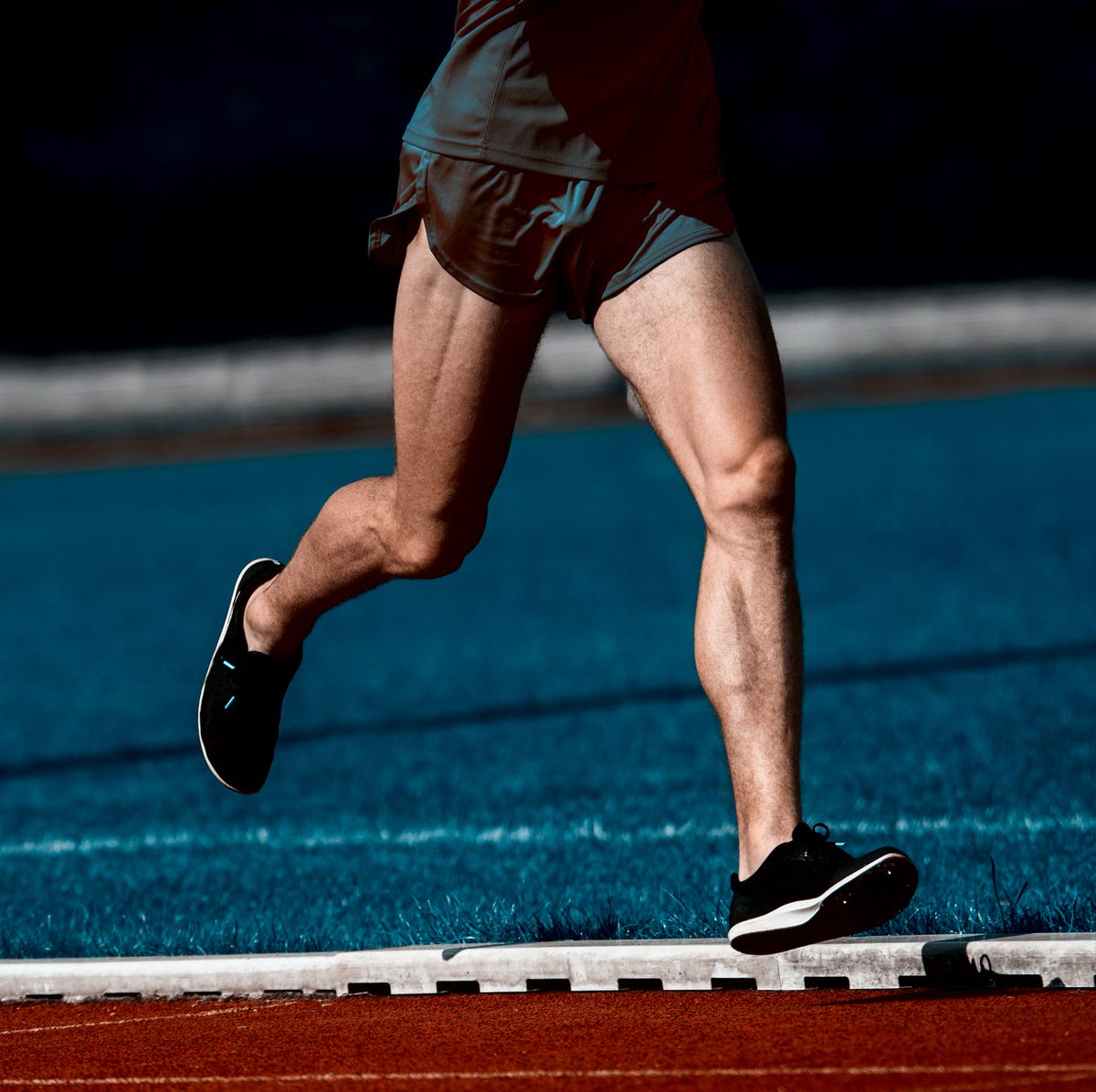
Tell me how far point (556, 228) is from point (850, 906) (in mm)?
1292

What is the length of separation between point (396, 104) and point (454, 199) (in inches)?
1256

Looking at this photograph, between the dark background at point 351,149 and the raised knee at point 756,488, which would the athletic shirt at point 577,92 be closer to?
the raised knee at point 756,488

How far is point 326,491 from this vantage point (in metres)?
17.5

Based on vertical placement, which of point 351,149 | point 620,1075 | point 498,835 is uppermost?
point 351,149

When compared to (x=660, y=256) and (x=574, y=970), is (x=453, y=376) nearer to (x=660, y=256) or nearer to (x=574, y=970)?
(x=660, y=256)

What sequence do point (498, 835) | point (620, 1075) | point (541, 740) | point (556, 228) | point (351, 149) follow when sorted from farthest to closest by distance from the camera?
point (351, 149) < point (541, 740) < point (498, 835) < point (556, 228) < point (620, 1075)

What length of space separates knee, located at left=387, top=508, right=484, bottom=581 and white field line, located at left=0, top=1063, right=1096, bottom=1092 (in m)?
1.06

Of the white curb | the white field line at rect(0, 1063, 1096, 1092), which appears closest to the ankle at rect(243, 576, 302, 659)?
the white field line at rect(0, 1063, 1096, 1092)

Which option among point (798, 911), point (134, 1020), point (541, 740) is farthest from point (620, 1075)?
point (541, 740)

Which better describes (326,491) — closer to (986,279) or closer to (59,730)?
(59,730)

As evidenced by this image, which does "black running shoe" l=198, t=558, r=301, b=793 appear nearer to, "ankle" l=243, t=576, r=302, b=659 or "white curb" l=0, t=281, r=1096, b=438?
"ankle" l=243, t=576, r=302, b=659

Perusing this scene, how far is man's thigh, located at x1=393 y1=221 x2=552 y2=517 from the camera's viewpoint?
3.50 metres

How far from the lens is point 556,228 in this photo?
135 inches

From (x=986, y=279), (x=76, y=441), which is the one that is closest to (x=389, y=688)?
(x=76, y=441)
